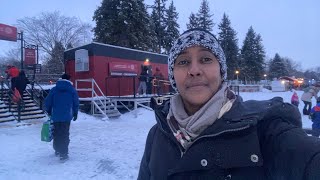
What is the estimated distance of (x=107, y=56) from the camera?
1744 cm

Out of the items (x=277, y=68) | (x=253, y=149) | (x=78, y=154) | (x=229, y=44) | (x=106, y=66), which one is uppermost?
(x=229, y=44)

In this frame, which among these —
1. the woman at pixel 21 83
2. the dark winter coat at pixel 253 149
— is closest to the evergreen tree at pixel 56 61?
the woman at pixel 21 83

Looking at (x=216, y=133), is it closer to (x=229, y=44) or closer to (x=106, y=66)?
(x=106, y=66)

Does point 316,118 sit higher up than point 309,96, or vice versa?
point 309,96

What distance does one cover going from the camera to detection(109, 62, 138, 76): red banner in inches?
699

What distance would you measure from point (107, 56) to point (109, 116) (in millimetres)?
4327

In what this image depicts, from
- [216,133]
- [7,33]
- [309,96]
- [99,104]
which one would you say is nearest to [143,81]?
[99,104]

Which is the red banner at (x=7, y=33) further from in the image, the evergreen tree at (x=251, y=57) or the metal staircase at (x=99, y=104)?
the evergreen tree at (x=251, y=57)

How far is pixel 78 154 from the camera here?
292 inches

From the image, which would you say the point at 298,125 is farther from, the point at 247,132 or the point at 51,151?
the point at 51,151

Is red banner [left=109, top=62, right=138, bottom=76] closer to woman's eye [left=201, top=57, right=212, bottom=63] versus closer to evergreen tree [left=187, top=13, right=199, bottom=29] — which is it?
woman's eye [left=201, top=57, right=212, bottom=63]

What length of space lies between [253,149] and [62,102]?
639 centimetres

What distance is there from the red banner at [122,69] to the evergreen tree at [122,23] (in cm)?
1397

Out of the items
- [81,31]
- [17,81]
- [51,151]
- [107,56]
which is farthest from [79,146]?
[81,31]
